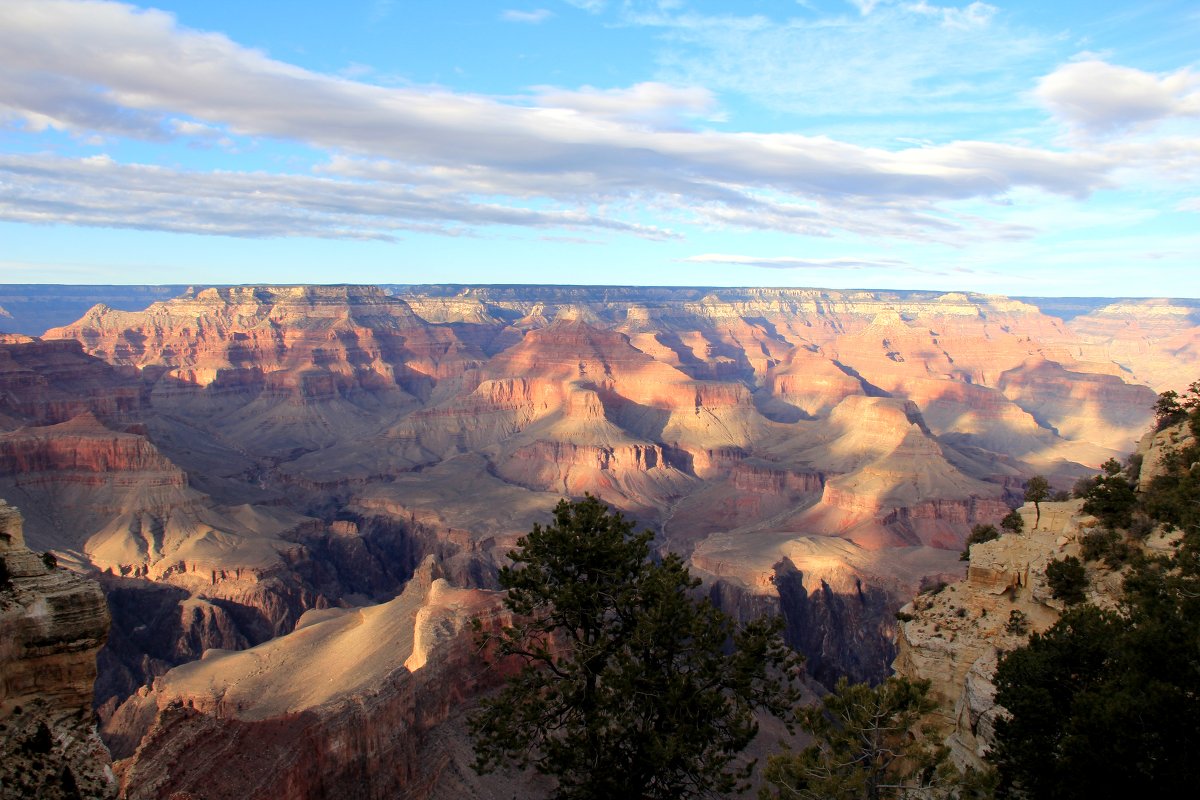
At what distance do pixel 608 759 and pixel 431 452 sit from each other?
484 ft

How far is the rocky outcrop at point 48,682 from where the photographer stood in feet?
46.2

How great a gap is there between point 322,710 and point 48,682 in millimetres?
23749

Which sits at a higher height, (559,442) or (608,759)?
(608,759)

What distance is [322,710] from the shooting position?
36656 millimetres

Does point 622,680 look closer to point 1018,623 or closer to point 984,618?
point 1018,623

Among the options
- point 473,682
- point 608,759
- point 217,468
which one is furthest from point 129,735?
point 217,468

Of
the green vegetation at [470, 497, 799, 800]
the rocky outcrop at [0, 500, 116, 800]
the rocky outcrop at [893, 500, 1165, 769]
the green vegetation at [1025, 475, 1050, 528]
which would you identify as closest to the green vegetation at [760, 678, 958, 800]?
the green vegetation at [470, 497, 799, 800]

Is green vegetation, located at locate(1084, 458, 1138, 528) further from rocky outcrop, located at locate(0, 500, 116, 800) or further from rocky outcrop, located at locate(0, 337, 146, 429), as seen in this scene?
rocky outcrop, located at locate(0, 337, 146, 429)

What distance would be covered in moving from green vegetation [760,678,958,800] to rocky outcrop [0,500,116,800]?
547 inches

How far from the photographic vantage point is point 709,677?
22469 mm

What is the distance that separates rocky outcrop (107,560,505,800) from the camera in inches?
1302

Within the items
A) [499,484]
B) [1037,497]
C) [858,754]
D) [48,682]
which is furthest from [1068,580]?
[499,484]

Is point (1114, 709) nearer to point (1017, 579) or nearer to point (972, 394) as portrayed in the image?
point (1017, 579)

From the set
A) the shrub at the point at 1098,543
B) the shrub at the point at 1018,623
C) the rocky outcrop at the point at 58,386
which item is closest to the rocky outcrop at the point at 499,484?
the rocky outcrop at the point at 58,386
